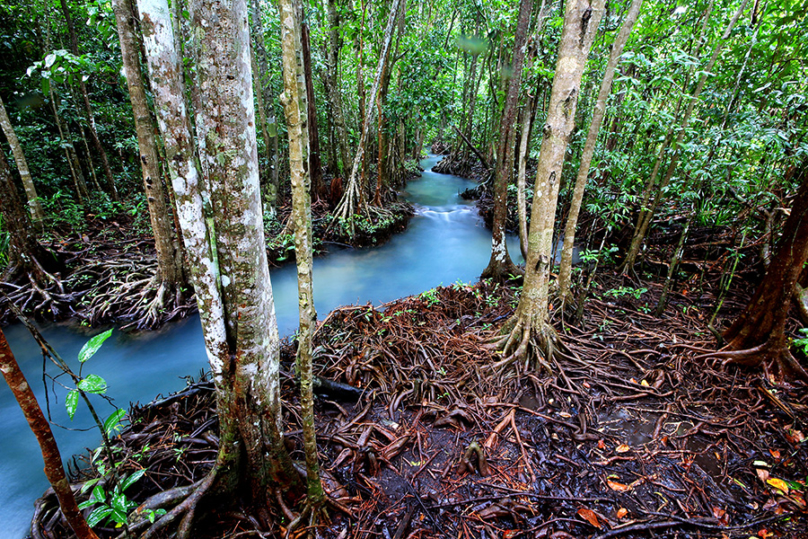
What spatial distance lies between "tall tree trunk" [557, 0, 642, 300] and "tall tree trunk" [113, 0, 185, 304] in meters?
5.91

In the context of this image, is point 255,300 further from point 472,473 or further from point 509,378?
point 509,378

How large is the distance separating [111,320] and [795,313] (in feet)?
33.0

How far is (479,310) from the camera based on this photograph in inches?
226

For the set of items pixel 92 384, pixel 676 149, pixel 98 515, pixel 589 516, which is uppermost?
pixel 676 149

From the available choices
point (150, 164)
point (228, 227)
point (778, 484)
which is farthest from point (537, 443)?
point (150, 164)

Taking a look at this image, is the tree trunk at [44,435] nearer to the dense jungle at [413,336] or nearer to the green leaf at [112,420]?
the dense jungle at [413,336]

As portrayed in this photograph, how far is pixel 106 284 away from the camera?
21.5ft

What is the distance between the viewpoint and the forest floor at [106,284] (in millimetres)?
6160

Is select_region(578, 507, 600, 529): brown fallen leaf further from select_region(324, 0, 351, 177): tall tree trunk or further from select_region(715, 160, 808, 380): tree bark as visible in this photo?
select_region(324, 0, 351, 177): tall tree trunk

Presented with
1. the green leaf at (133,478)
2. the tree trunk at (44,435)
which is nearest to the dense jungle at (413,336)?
the tree trunk at (44,435)

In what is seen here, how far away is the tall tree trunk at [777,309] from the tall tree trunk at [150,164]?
7616mm

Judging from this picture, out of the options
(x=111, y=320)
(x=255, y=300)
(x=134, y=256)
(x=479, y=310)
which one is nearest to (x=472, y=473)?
Result: (x=255, y=300)

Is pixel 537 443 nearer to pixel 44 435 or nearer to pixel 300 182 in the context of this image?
pixel 300 182

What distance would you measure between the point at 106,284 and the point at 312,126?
19.9ft
